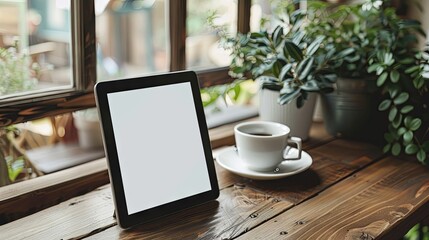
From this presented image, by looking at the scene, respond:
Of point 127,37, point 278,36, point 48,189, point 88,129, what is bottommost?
point 88,129

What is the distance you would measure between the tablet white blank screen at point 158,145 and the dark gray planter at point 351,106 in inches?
22.5

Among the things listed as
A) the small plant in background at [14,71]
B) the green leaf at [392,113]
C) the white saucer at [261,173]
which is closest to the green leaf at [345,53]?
the green leaf at [392,113]

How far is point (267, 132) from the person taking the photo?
1197 mm

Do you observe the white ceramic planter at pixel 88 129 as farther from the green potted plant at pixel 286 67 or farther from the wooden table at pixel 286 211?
the wooden table at pixel 286 211

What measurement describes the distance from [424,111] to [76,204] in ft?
3.13

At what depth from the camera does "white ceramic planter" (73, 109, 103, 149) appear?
204 cm

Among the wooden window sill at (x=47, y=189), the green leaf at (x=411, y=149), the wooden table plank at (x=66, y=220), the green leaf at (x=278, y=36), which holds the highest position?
the green leaf at (x=278, y=36)

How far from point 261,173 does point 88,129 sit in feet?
3.82

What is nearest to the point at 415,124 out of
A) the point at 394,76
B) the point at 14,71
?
the point at 394,76

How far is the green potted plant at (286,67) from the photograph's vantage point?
1.27 metres

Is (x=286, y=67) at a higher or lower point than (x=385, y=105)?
higher

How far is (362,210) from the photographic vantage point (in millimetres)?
1020

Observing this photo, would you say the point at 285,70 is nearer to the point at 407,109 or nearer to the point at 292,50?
the point at 292,50

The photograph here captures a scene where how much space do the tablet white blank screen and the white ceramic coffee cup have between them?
14cm
